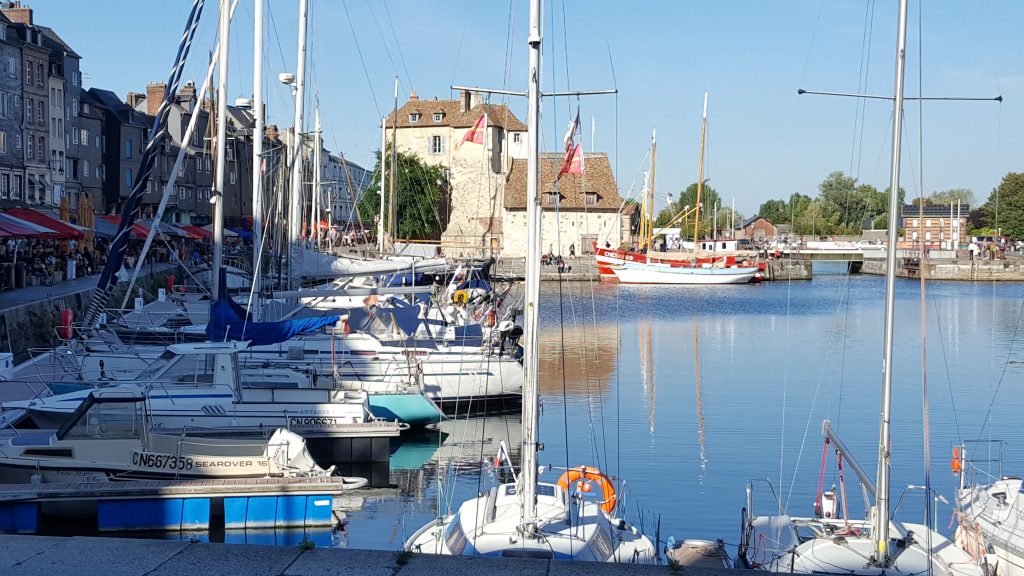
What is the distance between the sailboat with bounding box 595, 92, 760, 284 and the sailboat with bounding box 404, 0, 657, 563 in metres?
64.2

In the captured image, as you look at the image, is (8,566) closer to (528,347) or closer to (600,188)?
(528,347)

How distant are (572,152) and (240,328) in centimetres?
750

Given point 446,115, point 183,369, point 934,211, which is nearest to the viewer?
point 183,369

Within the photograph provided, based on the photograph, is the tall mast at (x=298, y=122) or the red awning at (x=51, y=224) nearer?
the tall mast at (x=298, y=122)

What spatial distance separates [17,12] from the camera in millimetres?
63750

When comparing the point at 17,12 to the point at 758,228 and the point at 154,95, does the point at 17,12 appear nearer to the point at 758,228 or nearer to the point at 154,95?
the point at 154,95

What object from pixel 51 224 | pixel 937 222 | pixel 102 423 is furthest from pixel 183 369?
pixel 937 222

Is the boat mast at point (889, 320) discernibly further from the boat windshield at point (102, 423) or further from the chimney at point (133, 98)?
the chimney at point (133, 98)

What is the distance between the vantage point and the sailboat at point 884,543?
1105 cm

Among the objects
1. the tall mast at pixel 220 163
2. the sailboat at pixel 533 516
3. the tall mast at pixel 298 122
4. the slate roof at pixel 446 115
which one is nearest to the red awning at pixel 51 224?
the tall mast at pixel 298 122

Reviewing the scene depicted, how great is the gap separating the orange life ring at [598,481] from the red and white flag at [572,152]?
5138 mm

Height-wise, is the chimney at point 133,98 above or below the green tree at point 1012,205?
above

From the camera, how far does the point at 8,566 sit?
7598 mm

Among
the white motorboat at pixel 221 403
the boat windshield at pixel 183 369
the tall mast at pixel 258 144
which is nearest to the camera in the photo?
the white motorboat at pixel 221 403
